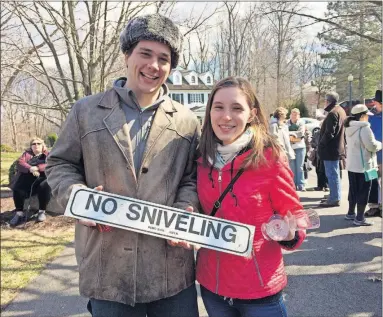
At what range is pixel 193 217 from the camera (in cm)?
170

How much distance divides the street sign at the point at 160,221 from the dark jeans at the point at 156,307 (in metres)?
0.34

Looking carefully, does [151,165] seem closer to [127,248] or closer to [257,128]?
[127,248]

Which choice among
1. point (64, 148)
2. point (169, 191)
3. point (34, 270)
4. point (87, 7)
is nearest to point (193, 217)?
point (169, 191)

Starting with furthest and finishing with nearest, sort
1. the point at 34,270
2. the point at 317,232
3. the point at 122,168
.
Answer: the point at 317,232, the point at 34,270, the point at 122,168

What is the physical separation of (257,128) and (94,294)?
1.14 metres

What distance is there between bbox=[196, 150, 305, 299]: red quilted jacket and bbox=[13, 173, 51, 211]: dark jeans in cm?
544

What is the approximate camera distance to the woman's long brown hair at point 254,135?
1.75m

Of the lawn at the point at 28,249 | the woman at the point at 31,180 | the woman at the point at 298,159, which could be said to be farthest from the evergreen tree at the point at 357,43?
the lawn at the point at 28,249

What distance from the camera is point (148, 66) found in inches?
67.2

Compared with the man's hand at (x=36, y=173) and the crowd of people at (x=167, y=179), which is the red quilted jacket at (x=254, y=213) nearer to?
the crowd of people at (x=167, y=179)

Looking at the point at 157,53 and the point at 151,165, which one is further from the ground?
the point at 157,53

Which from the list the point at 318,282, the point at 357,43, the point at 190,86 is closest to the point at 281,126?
the point at 318,282

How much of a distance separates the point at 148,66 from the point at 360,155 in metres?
4.60

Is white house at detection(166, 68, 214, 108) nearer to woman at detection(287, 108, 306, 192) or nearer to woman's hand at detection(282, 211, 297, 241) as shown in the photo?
woman at detection(287, 108, 306, 192)
